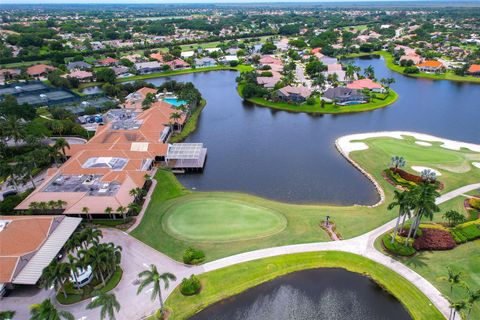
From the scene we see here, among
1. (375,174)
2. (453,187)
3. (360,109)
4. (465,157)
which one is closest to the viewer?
(453,187)

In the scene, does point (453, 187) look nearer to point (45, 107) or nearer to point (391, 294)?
point (391, 294)

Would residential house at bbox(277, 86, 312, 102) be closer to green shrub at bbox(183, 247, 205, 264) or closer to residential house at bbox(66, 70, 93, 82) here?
green shrub at bbox(183, 247, 205, 264)

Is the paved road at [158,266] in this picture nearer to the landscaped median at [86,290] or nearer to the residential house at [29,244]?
the landscaped median at [86,290]

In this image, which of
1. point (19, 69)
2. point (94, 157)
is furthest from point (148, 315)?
point (19, 69)

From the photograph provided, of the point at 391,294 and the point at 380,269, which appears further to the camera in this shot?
the point at 380,269

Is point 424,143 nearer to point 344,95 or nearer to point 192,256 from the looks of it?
point 344,95

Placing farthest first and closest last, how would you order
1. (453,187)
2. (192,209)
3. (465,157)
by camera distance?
(465,157) < (453,187) < (192,209)

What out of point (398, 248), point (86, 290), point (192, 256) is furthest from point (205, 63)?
point (86, 290)
